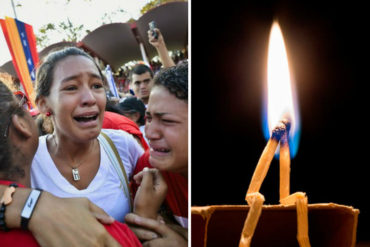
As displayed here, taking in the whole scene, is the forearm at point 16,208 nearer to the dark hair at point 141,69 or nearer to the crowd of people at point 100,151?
the crowd of people at point 100,151

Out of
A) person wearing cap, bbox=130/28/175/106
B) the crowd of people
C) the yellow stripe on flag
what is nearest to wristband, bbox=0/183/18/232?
the crowd of people

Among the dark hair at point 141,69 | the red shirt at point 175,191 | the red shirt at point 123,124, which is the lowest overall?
the red shirt at point 175,191

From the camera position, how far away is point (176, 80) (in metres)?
Answer: 0.60

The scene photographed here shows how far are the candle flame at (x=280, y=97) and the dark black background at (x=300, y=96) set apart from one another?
0.19m

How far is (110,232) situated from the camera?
1.78ft

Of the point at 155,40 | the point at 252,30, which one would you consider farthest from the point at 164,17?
the point at 252,30

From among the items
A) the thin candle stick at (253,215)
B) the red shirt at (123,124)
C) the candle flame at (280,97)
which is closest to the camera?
the thin candle stick at (253,215)

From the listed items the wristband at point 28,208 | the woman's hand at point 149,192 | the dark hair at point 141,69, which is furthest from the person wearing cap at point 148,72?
the wristband at point 28,208

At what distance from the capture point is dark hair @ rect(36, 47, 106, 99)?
0.58 m

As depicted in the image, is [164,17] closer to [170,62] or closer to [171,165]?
[170,62]

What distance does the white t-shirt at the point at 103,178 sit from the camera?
560mm

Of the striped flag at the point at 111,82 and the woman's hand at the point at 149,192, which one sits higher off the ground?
the striped flag at the point at 111,82

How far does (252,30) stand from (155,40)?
0.17 meters

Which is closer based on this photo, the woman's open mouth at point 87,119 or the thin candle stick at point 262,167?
the thin candle stick at point 262,167
